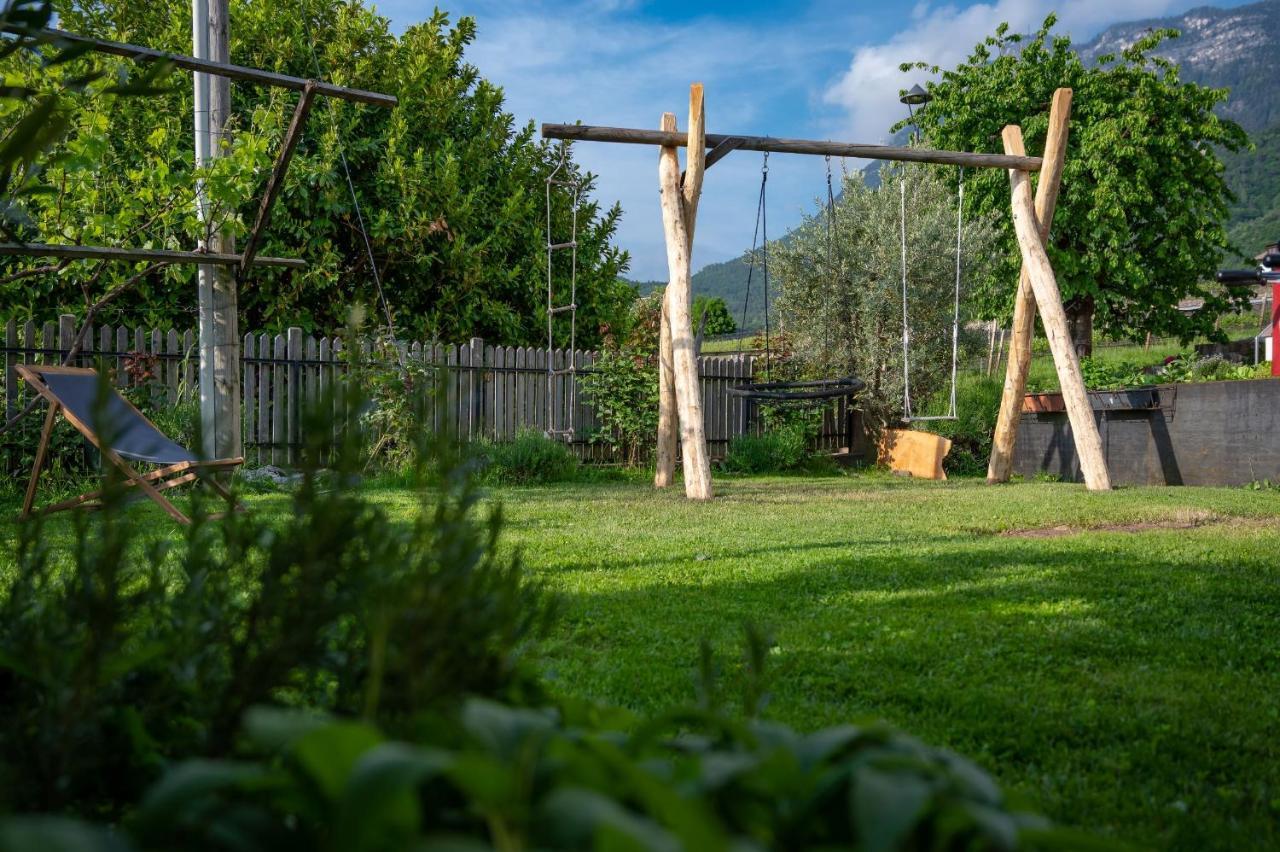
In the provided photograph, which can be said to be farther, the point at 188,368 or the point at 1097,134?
the point at 1097,134

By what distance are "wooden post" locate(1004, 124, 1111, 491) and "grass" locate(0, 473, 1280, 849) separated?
95.2 inches

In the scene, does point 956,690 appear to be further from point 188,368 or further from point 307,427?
point 188,368

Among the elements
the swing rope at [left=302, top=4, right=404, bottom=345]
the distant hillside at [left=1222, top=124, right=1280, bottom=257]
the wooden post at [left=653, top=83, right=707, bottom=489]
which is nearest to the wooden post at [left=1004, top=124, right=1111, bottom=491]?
the wooden post at [left=653, top=83, right=707, bottom=489]

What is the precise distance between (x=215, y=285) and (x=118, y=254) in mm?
3661

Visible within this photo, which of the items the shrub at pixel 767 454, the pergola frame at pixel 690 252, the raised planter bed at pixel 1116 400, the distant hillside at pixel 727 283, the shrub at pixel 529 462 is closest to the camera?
the pergola frame at pixel 690 252

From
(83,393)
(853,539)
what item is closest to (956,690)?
(853,539)

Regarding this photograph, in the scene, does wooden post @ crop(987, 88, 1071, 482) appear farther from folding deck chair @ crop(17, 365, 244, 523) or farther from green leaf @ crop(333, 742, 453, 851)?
green leaf @ crop(333, 742, 453, 851)

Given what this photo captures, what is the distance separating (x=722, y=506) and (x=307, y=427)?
7.40 meters

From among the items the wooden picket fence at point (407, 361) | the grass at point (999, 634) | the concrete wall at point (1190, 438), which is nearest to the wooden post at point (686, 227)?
the wooden picket fence at point (407, 361)

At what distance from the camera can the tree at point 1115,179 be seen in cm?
2072

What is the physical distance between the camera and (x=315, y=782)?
0.69 metres

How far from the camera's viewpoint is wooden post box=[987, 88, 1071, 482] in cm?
1059

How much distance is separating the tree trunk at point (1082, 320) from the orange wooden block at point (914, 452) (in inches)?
377

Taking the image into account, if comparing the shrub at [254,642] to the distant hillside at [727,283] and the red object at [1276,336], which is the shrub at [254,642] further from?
the distant hillside at [727,283]
